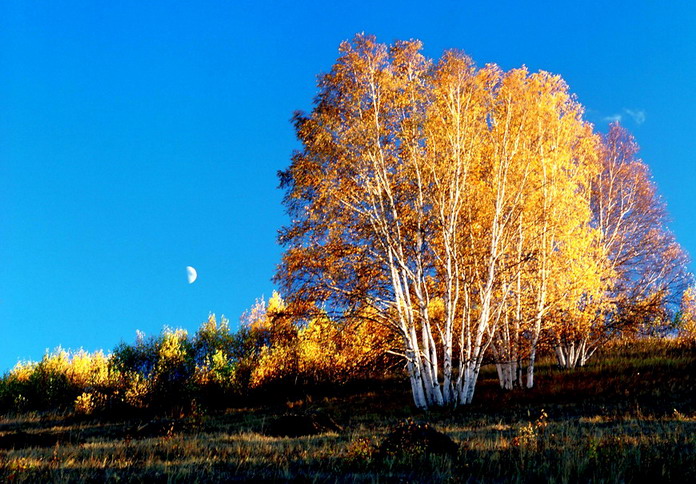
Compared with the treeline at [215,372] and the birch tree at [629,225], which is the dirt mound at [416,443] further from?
the birch tree at [629,225]

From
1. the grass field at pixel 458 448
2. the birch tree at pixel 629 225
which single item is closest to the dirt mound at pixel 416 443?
the grass field at pixel 458 448

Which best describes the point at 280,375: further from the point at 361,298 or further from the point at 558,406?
the point at 558,406

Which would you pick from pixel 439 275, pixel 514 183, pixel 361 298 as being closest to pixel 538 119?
pixel 514 183

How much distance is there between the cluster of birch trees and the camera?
47.3 feet

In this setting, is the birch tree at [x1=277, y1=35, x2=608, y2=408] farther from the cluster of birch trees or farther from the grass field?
the grass field

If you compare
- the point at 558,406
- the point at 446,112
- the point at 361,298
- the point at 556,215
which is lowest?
the point at 558,406

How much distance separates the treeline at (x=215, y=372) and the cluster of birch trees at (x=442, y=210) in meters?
1.90

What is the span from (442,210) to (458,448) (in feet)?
27.2

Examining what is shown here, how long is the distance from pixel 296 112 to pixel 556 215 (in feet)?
30.2

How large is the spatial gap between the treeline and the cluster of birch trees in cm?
190

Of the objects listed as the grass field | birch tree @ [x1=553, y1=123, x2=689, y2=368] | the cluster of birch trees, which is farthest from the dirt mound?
birch tree @ [x1=553, y1=123, x2=689, y2=368]

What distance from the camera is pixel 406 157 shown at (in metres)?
15.5

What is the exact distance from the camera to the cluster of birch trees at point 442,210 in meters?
14.4

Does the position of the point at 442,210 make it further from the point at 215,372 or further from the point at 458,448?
the point at 215,372
